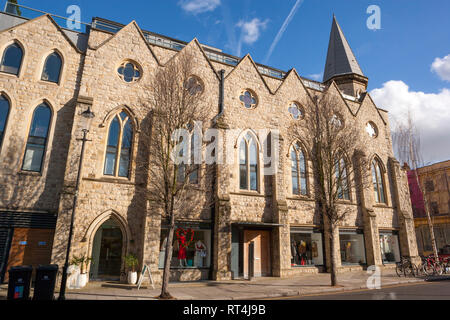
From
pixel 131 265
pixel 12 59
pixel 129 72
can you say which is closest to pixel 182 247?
pixel 131 265

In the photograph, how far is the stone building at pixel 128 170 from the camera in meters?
12.7

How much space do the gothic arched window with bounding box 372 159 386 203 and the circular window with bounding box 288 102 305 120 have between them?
799 centimetres

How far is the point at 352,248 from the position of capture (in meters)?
19.8

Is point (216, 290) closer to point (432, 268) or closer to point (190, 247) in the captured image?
point (190, 247)

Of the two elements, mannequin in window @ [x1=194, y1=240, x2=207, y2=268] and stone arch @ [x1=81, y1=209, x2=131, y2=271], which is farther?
mannequin in window @ [x1=194, y1=240, x2=207, y2=268]

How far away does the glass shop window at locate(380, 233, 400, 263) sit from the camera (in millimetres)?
20977

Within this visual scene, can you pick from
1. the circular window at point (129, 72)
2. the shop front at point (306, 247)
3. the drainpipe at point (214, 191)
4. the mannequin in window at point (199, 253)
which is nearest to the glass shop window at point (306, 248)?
the shop front at point (306, 247)

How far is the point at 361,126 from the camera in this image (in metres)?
23.1

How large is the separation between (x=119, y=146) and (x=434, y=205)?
40606 mm

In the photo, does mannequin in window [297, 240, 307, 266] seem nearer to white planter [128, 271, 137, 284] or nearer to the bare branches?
the bare branches

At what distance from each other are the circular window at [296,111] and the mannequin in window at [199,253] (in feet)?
37.5

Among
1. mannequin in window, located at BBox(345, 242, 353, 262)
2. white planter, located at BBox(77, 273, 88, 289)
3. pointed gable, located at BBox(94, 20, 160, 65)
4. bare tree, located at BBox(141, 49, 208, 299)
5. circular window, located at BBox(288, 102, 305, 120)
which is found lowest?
Result: white planter, located at BBox(77, 273, 88, 289)

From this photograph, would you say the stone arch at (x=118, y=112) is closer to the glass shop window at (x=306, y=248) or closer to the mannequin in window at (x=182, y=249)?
the mannequin in window at (x=182, y=249)

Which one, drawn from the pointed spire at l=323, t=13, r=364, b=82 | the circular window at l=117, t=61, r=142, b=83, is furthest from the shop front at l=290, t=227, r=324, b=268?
the pointed spire at l=323, t=13, r=364, b=82
